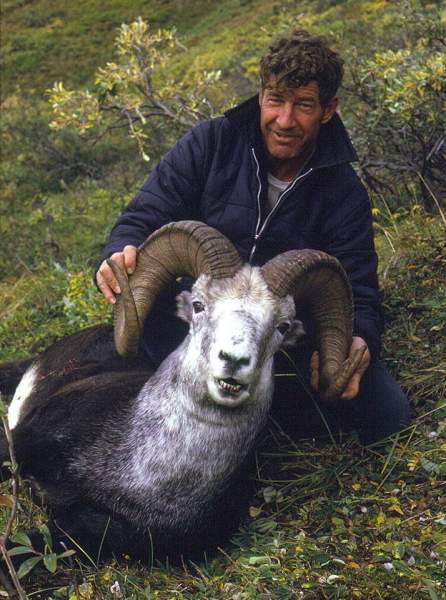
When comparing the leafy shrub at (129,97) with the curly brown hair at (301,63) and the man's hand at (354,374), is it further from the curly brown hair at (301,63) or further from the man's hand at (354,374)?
the man's hand at (354,374)

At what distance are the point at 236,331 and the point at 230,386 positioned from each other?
305 millimetres

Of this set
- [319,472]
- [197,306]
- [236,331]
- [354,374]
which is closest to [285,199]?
[197,306]

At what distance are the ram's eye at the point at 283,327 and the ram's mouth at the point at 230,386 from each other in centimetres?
61

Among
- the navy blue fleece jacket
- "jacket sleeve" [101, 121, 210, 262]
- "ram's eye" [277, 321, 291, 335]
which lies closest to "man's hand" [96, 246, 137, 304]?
the navy blue fleece jacket

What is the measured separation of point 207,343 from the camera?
4.66 metres

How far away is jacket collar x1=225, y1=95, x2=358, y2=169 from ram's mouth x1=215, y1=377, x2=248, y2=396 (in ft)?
6.04

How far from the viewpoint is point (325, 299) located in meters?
5.17

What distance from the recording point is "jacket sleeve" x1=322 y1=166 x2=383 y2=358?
5.61 m

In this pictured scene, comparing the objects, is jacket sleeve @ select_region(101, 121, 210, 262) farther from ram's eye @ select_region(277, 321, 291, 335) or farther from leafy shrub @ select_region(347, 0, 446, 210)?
leafy shrub @ select_region(347, 0, 446, 210)

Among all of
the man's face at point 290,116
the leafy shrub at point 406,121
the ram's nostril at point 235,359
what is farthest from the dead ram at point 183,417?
the leafy shrub at point 406,121

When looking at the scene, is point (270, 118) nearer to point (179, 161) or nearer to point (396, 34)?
point (179, 161)

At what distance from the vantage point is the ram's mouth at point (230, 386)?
172 inches

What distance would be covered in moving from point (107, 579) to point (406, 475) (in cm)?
198

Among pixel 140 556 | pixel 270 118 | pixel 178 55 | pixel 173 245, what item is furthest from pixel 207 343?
pixel 178 55
